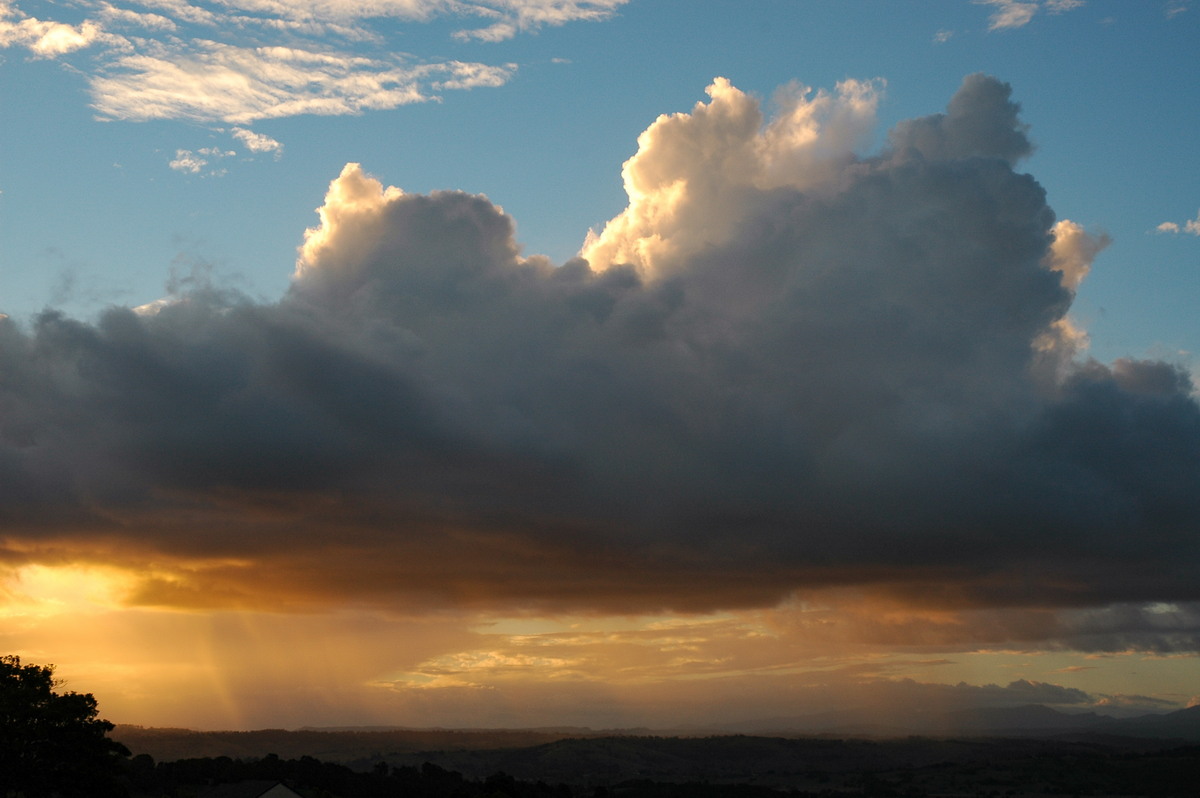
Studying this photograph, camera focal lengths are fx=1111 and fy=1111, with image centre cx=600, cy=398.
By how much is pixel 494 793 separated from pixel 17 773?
71912 millimetres

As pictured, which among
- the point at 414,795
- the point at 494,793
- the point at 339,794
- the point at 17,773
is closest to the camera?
the point at 17,773

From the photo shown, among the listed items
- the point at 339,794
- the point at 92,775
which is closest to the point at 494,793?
the point at 339,794

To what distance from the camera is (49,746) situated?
93.9m

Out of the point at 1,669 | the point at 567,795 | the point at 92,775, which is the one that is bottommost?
the point at 567,795

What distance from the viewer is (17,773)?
92500 millimetres

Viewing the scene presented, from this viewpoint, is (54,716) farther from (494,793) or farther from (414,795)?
(414,795)

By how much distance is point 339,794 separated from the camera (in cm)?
17400

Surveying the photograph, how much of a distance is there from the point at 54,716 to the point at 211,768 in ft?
300

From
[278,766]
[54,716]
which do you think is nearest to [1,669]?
[54,716]

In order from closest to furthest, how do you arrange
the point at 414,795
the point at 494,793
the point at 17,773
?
the point at 17,773 < the point at 494,793 < the point at 414,795

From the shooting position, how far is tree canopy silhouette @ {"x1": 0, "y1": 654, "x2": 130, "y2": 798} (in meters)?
93.0

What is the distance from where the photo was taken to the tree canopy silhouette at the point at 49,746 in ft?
305

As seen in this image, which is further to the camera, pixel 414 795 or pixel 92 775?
pixel 414 795

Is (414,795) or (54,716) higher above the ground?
(54,716)
